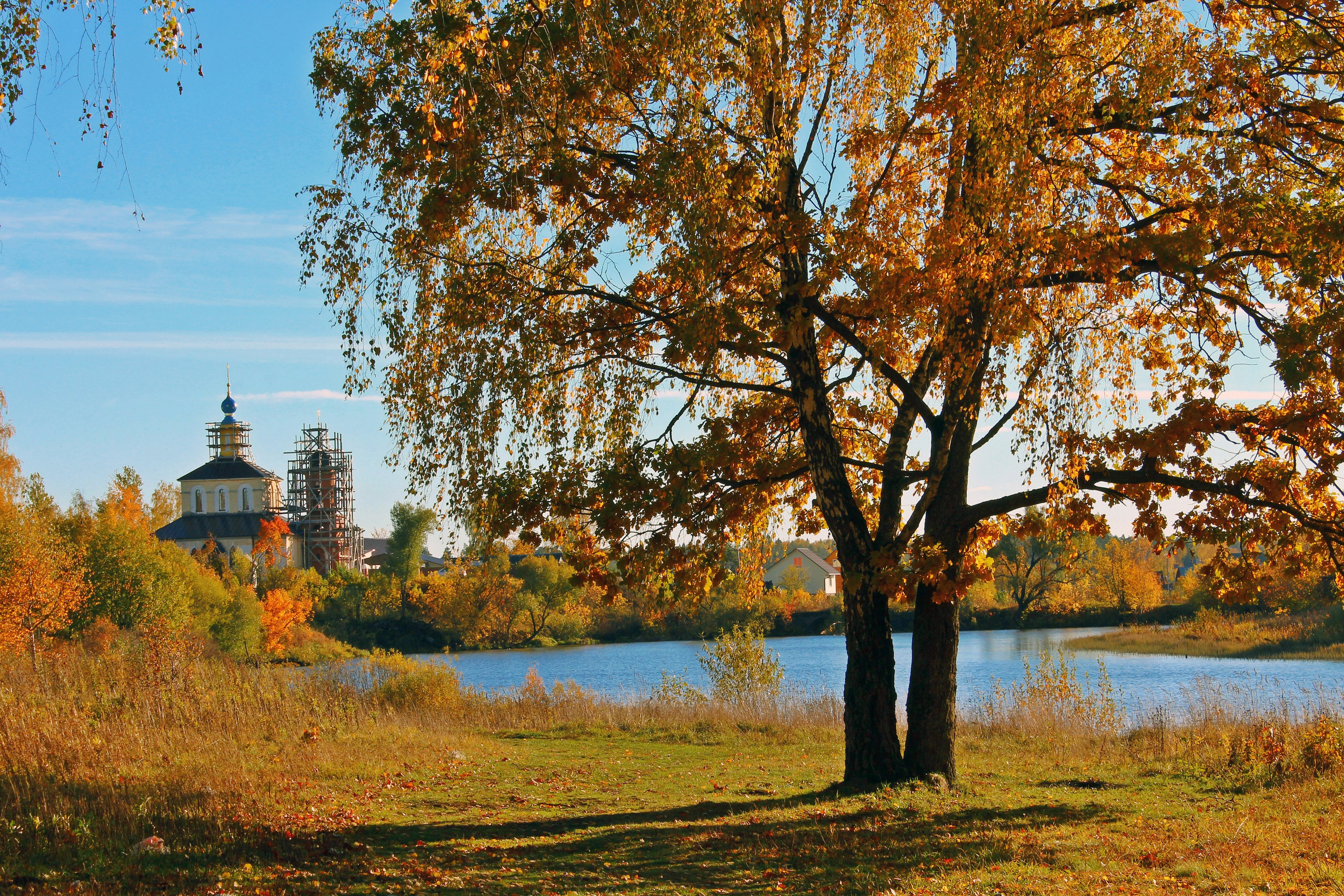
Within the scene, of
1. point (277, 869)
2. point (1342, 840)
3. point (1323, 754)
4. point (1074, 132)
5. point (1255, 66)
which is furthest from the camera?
point (1323, 754)

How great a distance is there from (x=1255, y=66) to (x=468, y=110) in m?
6.93

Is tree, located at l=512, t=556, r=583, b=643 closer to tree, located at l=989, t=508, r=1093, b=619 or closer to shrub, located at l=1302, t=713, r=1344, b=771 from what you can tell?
tree, located at l=989, t=508, r=1093, b=619

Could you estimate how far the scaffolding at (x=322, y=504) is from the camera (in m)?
96.0

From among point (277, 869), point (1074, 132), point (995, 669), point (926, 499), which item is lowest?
point (995, 669)

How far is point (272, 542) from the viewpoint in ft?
295

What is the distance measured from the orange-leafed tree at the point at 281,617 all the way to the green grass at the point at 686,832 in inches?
1975

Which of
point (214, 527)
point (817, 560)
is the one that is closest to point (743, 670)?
point (817, 560)

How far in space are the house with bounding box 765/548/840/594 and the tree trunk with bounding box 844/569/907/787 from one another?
63.1m

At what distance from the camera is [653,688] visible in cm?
2144

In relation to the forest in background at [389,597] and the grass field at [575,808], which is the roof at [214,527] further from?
the grass field at [575,808]

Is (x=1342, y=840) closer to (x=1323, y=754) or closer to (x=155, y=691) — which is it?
(x=1323, y=754)

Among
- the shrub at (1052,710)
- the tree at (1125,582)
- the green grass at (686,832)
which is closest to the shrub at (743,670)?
the shrub at (1052,710)

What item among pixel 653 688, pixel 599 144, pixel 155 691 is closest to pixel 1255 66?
pixel 599 144

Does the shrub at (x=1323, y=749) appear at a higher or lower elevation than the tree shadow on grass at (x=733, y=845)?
lower
